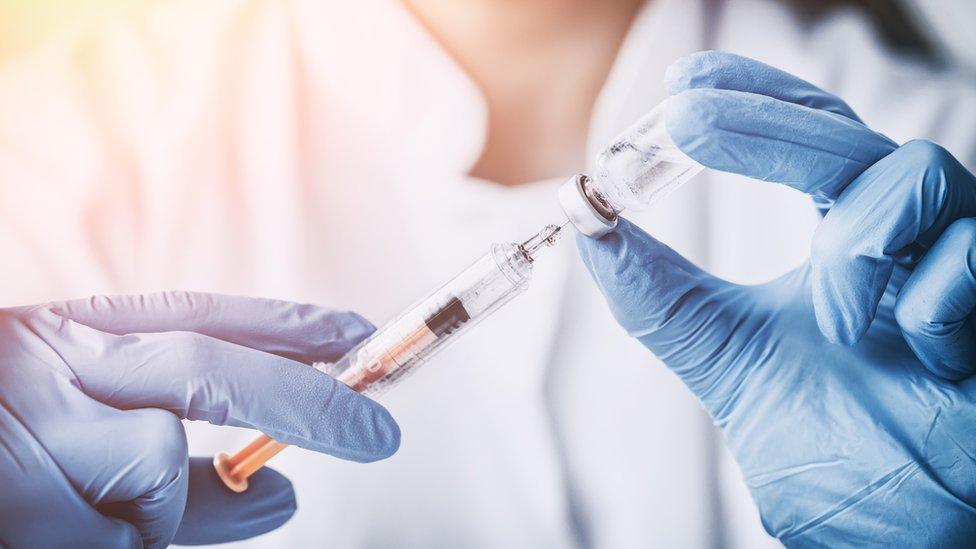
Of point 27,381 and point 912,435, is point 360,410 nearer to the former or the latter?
point 27,381

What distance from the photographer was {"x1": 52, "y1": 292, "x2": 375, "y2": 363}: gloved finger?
111 cm

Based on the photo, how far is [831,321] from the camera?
3.26 feet

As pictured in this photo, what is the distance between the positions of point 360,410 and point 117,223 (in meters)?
0.64

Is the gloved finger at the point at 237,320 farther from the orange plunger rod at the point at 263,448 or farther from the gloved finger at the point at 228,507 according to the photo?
the gloved finger at the point at 228,507

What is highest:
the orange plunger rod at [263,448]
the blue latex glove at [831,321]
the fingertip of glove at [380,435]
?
the orange plunger rod at [263,448]

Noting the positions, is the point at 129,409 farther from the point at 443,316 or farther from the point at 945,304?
the point at 945,304

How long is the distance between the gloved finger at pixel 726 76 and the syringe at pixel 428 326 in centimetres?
31

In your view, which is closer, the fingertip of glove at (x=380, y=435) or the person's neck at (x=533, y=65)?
the fingertip of glove at (x=380, y=435)

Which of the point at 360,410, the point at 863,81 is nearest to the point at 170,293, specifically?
the point at 360,410

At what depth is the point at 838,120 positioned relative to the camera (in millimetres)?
976

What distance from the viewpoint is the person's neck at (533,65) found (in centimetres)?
143

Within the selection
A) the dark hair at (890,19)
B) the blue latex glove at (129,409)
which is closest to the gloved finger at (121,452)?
the blue latex glove at (129,409)

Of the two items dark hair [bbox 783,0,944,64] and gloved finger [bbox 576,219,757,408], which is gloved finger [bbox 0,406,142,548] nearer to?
gloved finger [bbox 576,219,757,408]

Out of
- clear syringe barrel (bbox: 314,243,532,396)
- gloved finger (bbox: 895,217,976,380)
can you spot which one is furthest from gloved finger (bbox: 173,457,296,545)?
gloved finger (bbox: 895,217,976,380)
